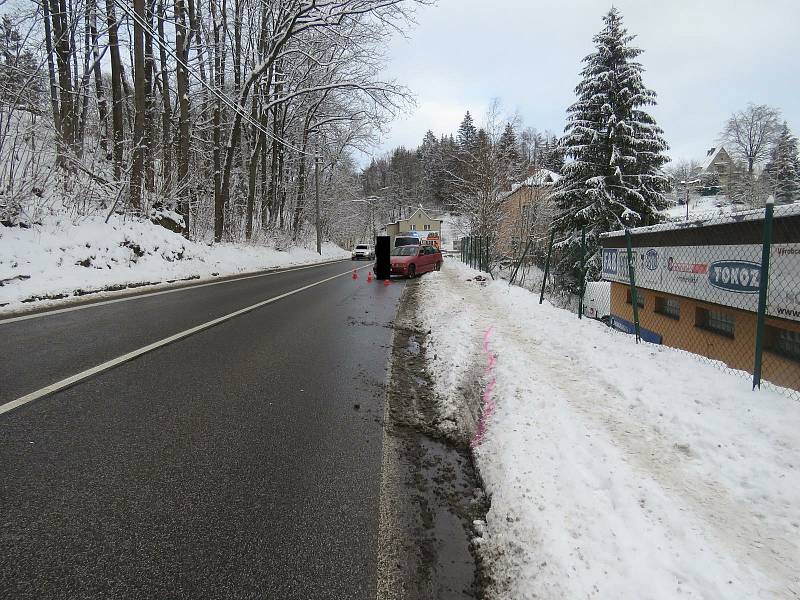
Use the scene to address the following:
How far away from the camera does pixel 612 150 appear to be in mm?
20250

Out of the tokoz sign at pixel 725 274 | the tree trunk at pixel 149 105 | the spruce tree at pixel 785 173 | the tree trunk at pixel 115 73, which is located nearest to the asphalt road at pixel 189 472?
the tokoz sign at pixel 725 274

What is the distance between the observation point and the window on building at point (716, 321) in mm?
6173

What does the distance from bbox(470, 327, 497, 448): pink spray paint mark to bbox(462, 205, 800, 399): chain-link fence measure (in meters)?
2.35

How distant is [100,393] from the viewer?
3844 mm

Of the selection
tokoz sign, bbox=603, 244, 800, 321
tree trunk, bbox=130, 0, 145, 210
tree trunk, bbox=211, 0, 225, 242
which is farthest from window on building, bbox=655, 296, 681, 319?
tree trunk, bbox=211, 0, 225, 242

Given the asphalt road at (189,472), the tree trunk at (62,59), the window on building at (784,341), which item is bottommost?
the asphalt road at (189,472)

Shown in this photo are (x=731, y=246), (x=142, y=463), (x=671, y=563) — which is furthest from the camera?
(x=731, y=246)

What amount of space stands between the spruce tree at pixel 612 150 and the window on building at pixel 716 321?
1362 centimetres

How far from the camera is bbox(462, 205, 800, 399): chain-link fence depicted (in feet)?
15.4

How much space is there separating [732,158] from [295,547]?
93.3 meters

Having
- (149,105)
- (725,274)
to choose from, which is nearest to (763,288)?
(725,274)

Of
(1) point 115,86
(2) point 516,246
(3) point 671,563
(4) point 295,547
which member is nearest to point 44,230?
(1) point 115,86

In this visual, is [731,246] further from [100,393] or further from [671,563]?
[100,393]

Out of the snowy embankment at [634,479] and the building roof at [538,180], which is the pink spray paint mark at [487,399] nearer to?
the snowy embankment at [634,479]
